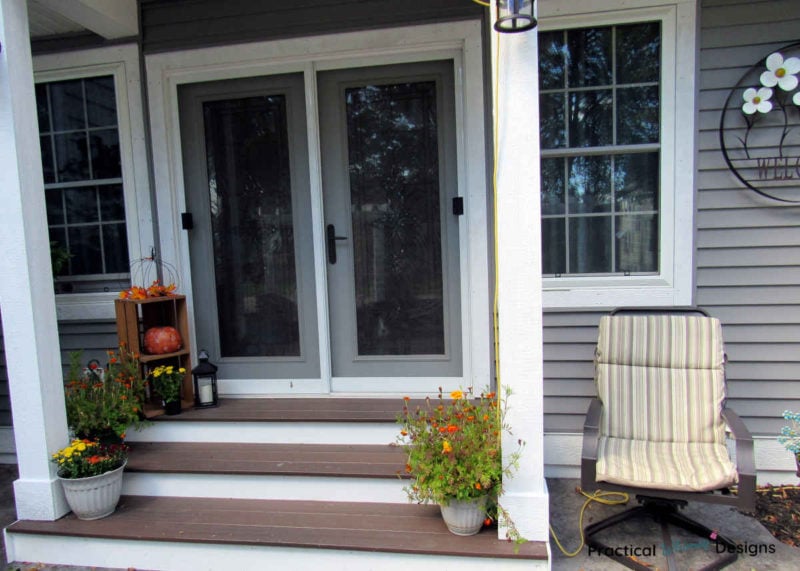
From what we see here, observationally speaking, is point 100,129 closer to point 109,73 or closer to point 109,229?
point 109,73

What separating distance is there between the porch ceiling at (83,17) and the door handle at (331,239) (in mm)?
1635

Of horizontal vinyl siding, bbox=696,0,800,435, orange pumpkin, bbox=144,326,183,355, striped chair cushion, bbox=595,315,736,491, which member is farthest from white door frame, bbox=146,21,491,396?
horizontal vinyl siding, bbox=696,0,800,435

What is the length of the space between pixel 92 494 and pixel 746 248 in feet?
11.1

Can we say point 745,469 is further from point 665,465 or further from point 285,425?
point 285,425

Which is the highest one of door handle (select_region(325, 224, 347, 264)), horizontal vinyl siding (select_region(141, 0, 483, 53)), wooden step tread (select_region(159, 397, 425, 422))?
horizontal vinyl siding (select_region(141, 0, 483, 53))

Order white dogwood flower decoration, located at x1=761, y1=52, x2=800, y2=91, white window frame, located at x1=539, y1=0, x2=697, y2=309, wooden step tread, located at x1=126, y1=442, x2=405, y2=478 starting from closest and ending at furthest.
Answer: wooden step tread, located at x1=126, y1=442, x2=405, y2=478
white dogwood flower decoration, located at x1=761, y1=52, x2=800, y2=91
white window frame, located at x1=539, y1=0, x2=697, y2=309

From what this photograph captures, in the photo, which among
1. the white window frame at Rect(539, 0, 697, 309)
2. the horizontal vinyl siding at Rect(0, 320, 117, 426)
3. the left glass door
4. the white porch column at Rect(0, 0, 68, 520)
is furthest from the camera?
the horizontal vinyl siding at Rect(0, 320, 117, 426)

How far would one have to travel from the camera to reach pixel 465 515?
1.86 meters

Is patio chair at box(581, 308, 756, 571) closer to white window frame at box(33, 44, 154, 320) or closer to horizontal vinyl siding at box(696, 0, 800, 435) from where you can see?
horizontal vinyl siding at box(696, 0, 800, 435)

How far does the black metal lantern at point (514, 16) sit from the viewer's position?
156 cm

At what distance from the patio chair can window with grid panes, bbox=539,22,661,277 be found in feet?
1.37

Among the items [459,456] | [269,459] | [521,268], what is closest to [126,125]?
[269,459]

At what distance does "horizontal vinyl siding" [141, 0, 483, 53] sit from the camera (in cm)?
257

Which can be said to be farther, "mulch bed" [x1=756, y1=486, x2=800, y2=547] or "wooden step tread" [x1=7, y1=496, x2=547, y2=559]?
"mulch bed" [x1=756, y1=486, x2=800, y2=547]
